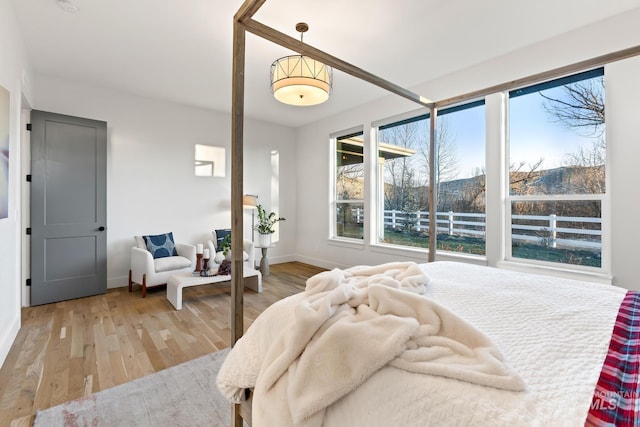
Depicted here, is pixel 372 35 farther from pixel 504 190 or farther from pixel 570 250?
pixel 570 250

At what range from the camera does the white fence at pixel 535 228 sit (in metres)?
2.65

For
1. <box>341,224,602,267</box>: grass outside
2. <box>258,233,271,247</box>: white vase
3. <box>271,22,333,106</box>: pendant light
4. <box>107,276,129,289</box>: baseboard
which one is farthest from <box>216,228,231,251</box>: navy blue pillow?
<box>271,22,333,106</box>: pendant light

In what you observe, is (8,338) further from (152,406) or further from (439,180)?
(439,180)

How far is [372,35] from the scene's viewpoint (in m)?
2.76

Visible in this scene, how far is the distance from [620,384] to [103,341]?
125 inches

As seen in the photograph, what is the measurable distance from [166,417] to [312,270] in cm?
367

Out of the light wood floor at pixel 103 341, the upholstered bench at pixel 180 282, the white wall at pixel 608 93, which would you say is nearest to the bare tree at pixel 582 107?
the white wall at pixel 608 93

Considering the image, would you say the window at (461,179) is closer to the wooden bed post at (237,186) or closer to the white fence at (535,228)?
the white fence at (535,228)

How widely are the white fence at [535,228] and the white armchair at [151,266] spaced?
3220mm

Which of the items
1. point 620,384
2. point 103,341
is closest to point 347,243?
point 103,341

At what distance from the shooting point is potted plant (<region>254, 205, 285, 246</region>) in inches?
194

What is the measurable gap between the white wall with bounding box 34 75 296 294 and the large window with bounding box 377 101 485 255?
2.47 meters

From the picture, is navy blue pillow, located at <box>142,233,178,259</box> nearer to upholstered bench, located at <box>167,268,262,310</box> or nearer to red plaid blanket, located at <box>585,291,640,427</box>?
upholstered bench, located at <box>167,268,262,310</box>

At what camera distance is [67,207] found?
11.5ft
